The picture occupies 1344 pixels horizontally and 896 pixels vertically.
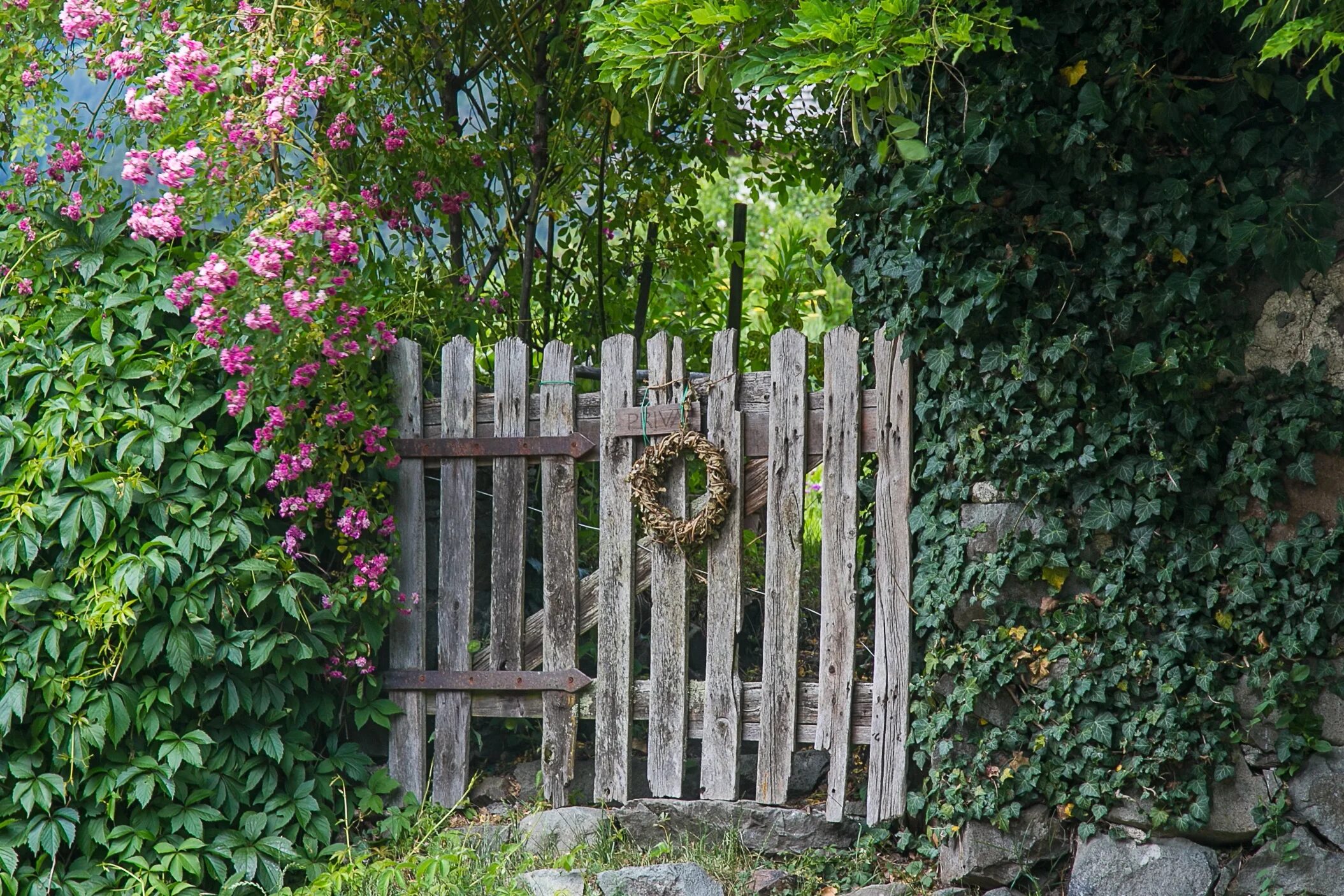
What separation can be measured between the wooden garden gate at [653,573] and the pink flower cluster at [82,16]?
4.84 feet

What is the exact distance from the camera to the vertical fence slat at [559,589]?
4.05 metres

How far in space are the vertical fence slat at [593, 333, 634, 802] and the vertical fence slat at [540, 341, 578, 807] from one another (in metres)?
0.11

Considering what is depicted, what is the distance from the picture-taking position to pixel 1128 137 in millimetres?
3223

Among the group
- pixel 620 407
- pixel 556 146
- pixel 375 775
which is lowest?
pixel 375 775

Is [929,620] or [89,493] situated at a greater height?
[89,493]

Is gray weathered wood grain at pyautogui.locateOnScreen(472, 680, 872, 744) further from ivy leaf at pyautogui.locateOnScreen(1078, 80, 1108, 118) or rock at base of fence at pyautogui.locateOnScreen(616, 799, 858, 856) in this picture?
ivy leaf at pyautogui.locateOnScreen(1078, 80, 1108, 118)

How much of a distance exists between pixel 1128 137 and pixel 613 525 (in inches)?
82.1

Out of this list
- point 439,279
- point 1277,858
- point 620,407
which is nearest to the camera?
point 1277,858

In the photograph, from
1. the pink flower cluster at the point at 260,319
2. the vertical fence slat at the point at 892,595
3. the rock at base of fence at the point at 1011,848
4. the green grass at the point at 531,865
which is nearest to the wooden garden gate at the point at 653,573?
the vertical fence slat at the point at 892,595

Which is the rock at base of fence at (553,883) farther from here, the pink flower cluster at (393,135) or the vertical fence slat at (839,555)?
the pink flower cluster at (393,135)

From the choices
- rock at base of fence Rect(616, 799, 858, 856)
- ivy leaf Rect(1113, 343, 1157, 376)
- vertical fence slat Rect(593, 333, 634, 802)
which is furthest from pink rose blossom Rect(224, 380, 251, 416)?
ivy leaf Rect(1113, 343, 1157, 376)

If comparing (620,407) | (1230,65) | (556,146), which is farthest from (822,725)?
(556,146)

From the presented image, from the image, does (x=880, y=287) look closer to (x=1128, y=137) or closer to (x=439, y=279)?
(x=1128, y=137)

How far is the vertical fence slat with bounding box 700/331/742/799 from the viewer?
12.5ft
